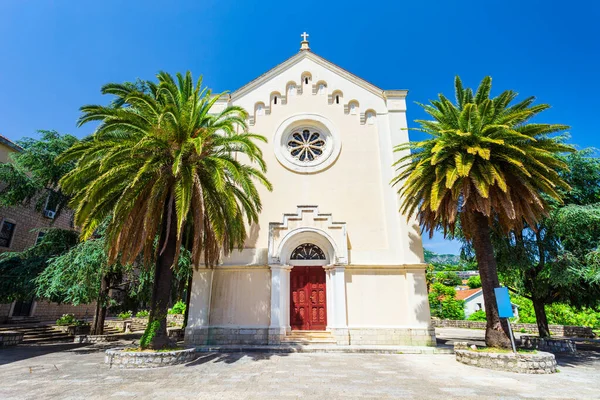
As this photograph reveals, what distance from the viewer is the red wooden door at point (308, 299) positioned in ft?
45.5

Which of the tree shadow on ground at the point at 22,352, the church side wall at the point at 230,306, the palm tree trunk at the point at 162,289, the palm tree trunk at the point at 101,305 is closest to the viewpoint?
the palm tree trunk at the point at 162,289

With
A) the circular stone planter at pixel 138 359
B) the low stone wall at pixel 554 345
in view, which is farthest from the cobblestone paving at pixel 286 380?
the low stone wall at pixel 554 345

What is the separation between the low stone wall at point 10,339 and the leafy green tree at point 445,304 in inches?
1238

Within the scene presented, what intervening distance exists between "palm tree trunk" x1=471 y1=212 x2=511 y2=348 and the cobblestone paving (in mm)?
1526

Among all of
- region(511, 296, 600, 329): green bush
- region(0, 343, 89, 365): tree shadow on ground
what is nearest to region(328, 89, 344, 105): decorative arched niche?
region(0, 343, 89, 365): tree shadow on ground

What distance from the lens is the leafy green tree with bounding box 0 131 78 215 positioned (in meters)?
14.8

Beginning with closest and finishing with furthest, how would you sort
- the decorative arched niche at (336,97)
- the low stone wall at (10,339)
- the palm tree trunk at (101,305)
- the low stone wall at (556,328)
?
1. the low stone wall at (10,339)
2. the palm tree trunk at (101,305)
3. the decorative arched niche at (336,97)
4. the low stone wall at (556,328)

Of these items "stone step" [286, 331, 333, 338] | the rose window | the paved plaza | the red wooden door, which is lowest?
the paved plaza

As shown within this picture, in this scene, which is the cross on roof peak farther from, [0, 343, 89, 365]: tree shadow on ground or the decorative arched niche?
[0, 343, 89, 365]: tree shadow on ground

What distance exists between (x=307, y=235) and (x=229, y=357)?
6001 millimetres

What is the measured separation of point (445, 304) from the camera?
3130 centimetres

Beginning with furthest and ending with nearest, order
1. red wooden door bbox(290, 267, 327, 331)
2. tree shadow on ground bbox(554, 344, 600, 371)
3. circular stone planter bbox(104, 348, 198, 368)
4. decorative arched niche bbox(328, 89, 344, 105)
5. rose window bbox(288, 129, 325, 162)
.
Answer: decorative arched niche bbox(328, 89, 344, 105) → rose window bbox(288, 129, 325, 162) → red wooden door bbox(290, 267, 327, 331) → tree shadow on ground bbox(554, 344, 600, 371) → circular stone planter bbox(104, 348, 198, 368)

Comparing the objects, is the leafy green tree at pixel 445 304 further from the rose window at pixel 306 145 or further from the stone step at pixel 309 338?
the rose window at pixel 306 145

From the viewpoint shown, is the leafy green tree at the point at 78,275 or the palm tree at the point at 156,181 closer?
the palm tree at the point at 156,181
